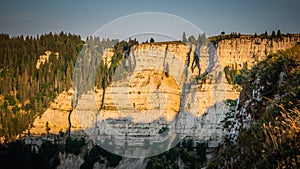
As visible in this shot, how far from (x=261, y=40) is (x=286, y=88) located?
231 feet

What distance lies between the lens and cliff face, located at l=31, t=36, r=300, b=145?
248ft

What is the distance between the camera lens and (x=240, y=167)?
25.5 feet

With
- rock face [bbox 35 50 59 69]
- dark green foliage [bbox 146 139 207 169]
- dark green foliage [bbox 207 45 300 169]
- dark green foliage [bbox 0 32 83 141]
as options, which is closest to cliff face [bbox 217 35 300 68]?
dark green foliage [bbox 146 139 207 169]

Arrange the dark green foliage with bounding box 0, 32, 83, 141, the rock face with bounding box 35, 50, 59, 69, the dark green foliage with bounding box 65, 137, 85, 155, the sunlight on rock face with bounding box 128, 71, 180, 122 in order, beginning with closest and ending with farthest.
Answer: the dark green foliage with bounding box 65, 137, 85, 155 < the sunlight on rock face with bounding box 128, 71, 180, 122 < the dark green foliage with bounding box 0, 32, 83, 141 < the rock face with bounding box 35, 50, 59, 69

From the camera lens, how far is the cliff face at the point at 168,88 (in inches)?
2980

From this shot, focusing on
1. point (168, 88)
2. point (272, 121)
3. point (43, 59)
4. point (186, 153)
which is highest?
point (43, 59)

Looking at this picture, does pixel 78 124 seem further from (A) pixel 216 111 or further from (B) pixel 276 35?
(B) pixel 276 35

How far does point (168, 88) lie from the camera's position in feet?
267

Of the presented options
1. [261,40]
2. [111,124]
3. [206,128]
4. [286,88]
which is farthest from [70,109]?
[286,88]

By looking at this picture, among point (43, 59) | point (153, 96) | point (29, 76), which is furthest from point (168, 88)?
point (43, 59)

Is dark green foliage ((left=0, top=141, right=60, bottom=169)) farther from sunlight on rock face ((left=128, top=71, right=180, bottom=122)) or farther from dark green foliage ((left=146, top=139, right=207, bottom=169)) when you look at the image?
dark green foliage ((left=146, top=139, right=207, bottom=169))

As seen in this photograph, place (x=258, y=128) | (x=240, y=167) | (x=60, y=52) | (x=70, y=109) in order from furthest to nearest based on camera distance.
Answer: (x=60, y=52)
(x=70, y=109)
(x=258, y=128)
(x=240, y=167)

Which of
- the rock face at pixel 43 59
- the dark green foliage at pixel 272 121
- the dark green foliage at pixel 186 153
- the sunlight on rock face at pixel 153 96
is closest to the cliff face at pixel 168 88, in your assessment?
the sunlight on rock face at pixel 153 96

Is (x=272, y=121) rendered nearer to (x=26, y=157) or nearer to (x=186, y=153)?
(x=186, y=153)
